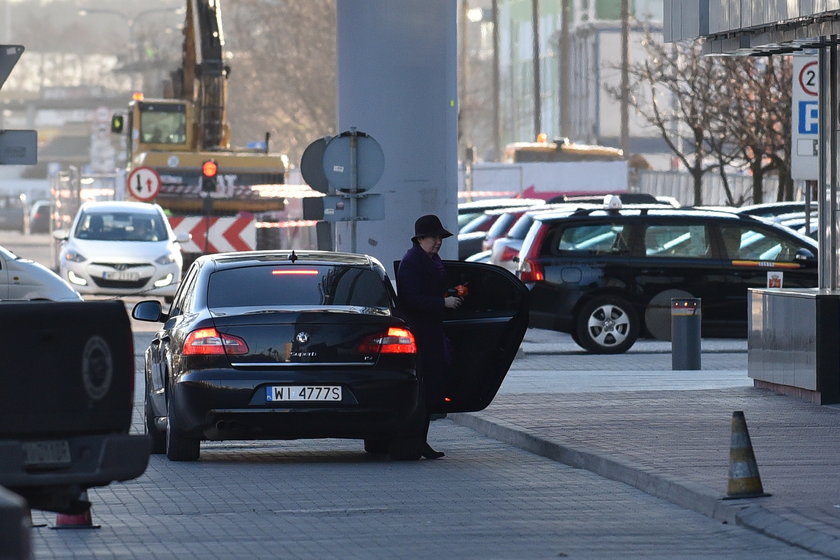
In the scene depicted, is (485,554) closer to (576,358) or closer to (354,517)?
(354,517)

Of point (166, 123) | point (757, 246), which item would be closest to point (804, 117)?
point (757, 246)

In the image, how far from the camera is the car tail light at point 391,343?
12.9 metres

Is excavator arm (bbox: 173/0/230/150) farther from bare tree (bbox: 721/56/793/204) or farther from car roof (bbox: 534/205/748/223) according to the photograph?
car roof (bbox: 534/205/748/223)

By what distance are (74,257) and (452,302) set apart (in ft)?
63.7

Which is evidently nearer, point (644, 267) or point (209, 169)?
point (644, 267)

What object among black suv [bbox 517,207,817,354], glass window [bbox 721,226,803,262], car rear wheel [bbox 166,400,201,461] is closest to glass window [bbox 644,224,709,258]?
black suv [bbox 517,207,817,354]

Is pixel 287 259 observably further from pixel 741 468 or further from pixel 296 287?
pixel 741 468

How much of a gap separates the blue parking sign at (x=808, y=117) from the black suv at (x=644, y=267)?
356 centimetres

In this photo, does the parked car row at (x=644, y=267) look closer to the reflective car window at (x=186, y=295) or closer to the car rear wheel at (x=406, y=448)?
the reflective car window at (x=186, y=295)

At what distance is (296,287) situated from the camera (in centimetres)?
1323

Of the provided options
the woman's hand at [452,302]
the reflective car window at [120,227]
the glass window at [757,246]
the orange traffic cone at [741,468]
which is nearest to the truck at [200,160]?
the reflective car window at [120,227]

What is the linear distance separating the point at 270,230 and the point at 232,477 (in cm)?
2928

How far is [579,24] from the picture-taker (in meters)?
98.8

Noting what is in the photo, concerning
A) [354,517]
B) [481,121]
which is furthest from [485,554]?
[481,121]
